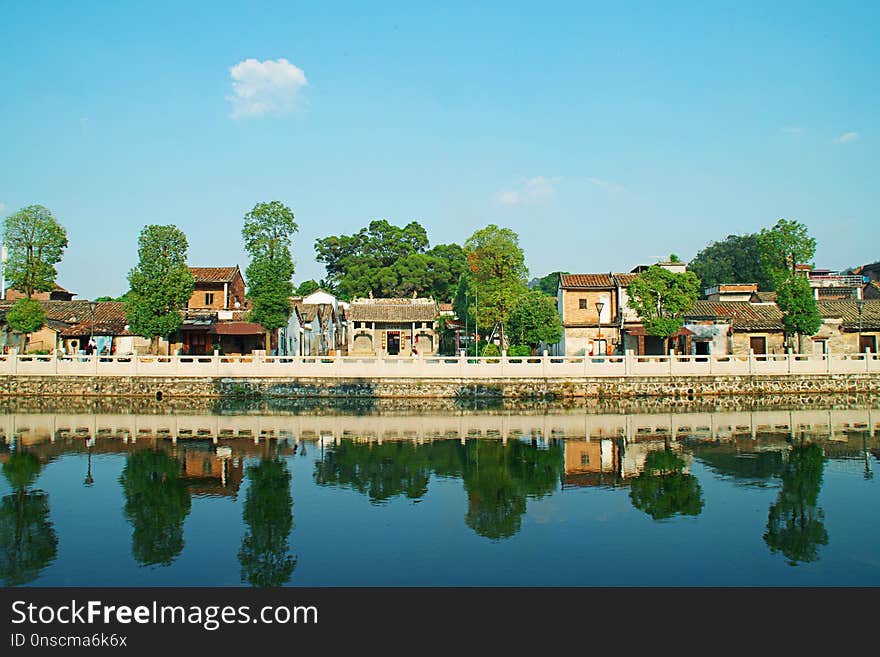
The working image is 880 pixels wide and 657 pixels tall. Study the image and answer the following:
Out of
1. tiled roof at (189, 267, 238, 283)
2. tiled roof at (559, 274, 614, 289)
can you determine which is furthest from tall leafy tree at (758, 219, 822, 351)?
tiled roof at (189, 267, 238, 283)

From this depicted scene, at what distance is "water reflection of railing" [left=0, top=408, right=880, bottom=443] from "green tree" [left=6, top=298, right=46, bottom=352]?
28.7ft

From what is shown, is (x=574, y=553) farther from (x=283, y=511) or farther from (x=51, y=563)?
(x=51, y=563)

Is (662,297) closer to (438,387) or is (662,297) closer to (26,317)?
(438,387)

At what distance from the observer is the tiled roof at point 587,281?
3803cm

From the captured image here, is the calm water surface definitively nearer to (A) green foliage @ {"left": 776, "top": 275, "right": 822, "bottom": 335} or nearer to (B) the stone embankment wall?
(B) the stone embankment wall

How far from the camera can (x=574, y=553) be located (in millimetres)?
10609

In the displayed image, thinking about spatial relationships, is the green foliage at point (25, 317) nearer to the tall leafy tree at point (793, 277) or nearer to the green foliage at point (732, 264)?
the tall leafy tree at point (793, 277)

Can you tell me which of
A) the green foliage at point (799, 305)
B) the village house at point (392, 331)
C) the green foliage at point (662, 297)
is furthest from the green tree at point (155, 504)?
the green foliage at point (799, 305)

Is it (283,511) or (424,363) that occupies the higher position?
(424,363)

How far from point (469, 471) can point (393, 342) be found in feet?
93.9

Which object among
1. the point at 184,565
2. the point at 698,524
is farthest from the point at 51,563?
the point at 698,524
